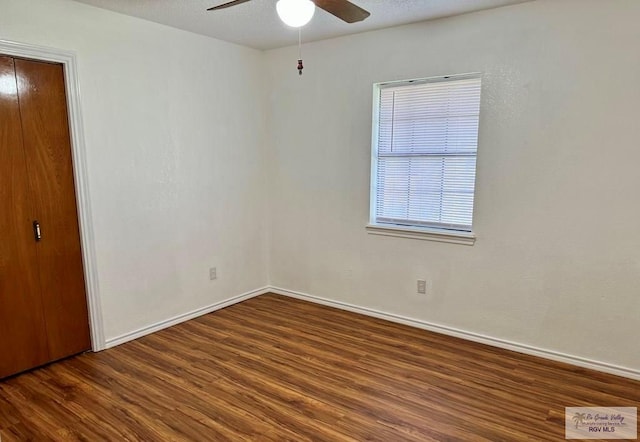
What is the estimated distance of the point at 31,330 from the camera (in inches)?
110

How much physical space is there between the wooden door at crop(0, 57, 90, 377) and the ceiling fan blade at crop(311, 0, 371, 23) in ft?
6.44

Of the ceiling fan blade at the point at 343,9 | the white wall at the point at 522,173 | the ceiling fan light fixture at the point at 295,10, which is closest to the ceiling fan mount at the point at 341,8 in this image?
the ceiling fan blade at the point at 343,9

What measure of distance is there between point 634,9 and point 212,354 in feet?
12.0

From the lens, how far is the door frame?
2.64 m

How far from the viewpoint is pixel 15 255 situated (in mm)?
2691

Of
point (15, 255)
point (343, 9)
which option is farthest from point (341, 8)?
point (15, 255)

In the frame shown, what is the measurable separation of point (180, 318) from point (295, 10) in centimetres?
287

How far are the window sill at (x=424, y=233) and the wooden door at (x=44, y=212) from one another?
2.44m

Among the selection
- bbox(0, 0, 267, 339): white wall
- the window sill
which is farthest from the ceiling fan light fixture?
the window sill

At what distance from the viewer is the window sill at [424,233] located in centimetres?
325

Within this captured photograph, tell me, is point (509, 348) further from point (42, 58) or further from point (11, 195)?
point (42, 58)

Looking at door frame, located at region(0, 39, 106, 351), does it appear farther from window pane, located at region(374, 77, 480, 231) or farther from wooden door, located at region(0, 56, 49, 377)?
window pane, located at region(374, 77, 480, 231)

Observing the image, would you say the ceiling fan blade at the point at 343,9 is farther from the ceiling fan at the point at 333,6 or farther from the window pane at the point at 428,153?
the window pane at the point at 428,153

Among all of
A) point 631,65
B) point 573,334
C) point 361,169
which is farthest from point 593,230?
point 361,169
